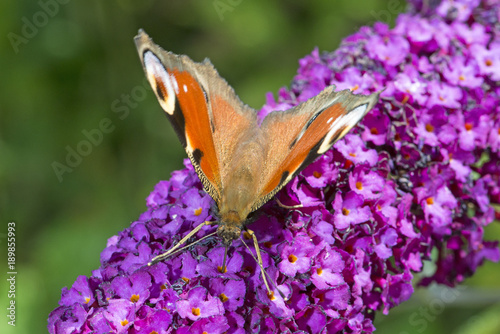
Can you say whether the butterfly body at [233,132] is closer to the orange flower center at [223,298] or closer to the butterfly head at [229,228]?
the butterfly head at [229,228]

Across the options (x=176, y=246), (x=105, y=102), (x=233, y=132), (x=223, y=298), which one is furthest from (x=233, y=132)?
(x=105, y=102)

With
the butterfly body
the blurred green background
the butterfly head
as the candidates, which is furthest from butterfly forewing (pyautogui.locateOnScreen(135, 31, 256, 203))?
the blurred green background

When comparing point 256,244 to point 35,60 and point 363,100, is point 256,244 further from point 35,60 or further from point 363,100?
point 35,60

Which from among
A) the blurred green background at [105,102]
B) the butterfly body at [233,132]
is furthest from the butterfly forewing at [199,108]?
the blurred green background at [105,102]

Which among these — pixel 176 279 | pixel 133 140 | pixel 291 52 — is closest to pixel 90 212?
pixel 133 140

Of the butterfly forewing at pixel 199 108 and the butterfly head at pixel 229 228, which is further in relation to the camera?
the butterfly forewing at pixel 199 108

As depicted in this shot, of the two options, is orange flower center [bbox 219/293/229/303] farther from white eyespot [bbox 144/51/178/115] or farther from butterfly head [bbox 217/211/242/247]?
white eyespot [bbox 144/51/178/115]
